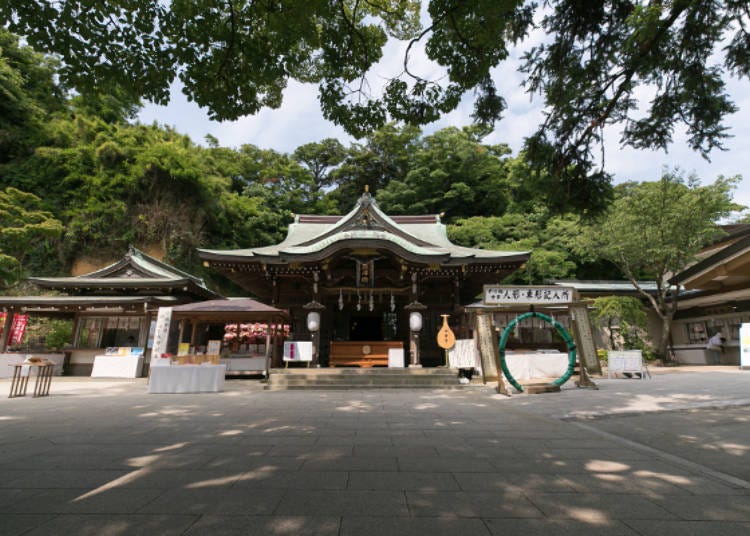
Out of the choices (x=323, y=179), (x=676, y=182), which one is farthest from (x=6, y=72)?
(x=676, y=182)

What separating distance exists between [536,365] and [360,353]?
19.1ft

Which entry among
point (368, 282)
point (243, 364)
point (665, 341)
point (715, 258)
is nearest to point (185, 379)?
point (243, 364)

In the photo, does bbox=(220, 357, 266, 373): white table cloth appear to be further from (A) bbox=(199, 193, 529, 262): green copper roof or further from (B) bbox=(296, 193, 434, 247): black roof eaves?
(B) bbox=(296, 193, 434, 247): black roof eaves

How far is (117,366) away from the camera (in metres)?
14.0

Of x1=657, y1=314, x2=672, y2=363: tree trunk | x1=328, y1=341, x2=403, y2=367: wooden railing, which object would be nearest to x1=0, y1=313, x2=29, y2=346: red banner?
x1=328, y1=341, x2=403, y2=367: wooden railing

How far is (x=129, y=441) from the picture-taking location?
4125mm

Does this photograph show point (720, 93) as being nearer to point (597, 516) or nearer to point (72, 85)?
point (597, 516)

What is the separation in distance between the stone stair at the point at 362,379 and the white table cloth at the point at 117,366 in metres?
7.19

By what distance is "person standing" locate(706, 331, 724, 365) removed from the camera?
1672cm

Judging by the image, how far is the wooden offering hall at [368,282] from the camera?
12102 mm

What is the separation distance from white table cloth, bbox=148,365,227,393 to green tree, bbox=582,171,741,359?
16394 millimetres

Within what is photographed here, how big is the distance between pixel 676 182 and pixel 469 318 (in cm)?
1208

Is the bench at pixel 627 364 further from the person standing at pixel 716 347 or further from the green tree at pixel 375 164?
the green tree at pixel 375 164

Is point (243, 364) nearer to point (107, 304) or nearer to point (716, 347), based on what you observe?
point (107, 304)
